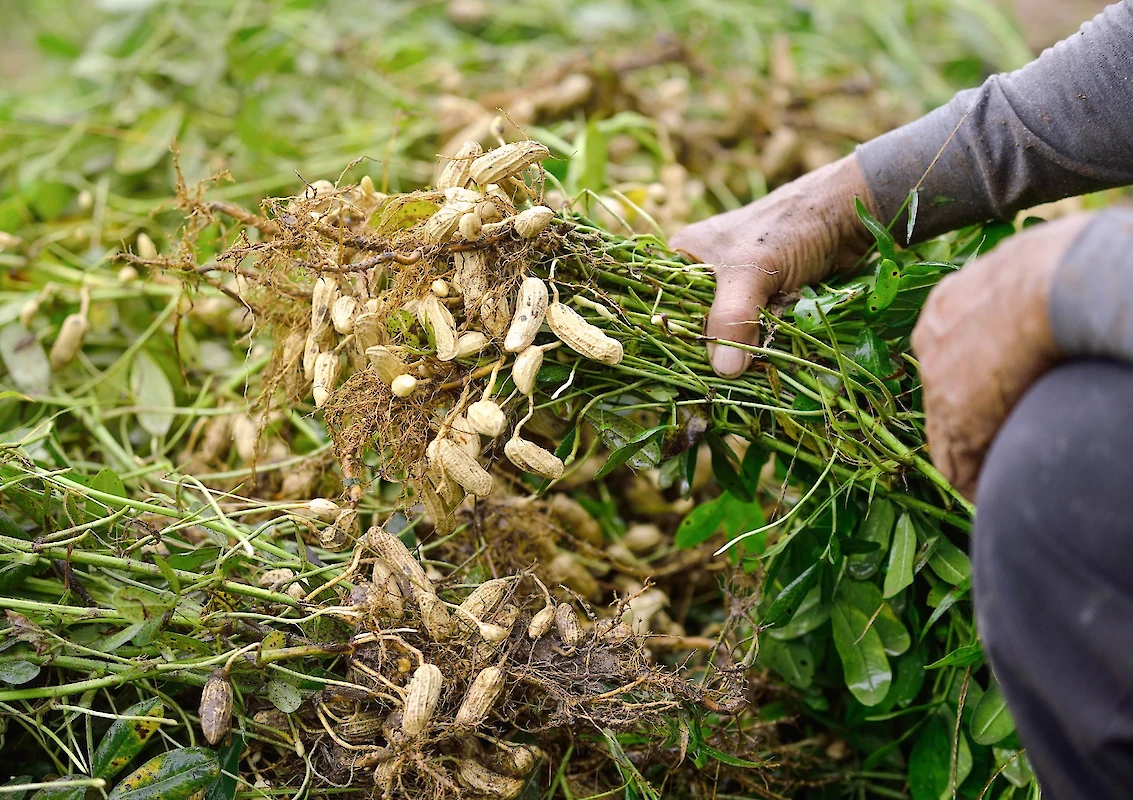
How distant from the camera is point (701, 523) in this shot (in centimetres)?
113

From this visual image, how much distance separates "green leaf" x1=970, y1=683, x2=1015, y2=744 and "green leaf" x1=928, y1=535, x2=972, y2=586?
13cm

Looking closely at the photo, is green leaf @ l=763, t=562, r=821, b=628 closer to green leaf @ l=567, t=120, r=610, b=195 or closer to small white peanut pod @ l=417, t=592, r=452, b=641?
small white peanut pod @ l=417, t=592, r=452, b=641

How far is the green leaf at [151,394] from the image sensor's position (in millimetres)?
1261

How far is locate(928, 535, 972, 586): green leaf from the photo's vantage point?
3.06ft

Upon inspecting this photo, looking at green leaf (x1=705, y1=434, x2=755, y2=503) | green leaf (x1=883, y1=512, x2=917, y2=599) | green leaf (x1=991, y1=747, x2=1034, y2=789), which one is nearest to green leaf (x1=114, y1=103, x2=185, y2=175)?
green leaf (x1=705, y1=434, x2=755, y2=503)

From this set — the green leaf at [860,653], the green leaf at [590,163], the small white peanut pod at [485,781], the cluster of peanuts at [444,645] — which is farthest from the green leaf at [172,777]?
the green leaf at [590,163]

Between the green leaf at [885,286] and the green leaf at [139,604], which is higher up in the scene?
the green leaf at [885,286]

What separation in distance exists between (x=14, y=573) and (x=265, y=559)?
242mm

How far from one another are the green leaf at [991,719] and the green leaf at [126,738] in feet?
2.80

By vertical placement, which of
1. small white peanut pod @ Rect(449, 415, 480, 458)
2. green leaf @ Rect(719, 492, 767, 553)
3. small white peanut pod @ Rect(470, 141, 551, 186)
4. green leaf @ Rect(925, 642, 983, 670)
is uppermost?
small white peanut pod @ Rect(470, 141, 551, 186)

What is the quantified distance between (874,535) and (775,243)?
354 millimetres

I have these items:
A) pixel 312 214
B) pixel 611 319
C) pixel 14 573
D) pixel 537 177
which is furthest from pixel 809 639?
pixel 14 573

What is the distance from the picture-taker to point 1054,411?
591 mm

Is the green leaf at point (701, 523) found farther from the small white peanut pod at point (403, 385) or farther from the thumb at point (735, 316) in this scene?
the small white peanut pod at point (403, 385)
